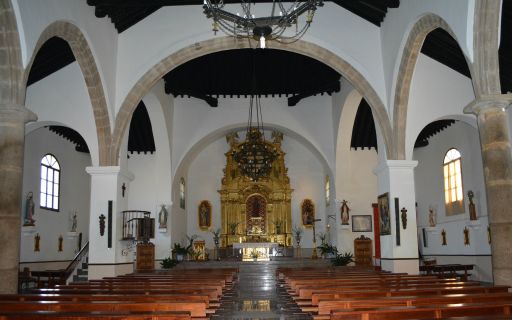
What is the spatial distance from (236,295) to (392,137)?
5672mm

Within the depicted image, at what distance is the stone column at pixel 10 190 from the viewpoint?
8227 mm

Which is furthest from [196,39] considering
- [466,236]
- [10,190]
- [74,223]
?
[466,236]

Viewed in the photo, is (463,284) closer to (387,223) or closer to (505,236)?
(505,236)

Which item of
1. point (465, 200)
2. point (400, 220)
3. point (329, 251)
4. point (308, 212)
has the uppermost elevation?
point (308, 212)

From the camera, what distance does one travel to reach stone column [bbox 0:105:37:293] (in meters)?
8.23

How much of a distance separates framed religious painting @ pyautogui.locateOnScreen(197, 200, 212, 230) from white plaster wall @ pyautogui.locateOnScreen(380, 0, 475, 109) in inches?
526

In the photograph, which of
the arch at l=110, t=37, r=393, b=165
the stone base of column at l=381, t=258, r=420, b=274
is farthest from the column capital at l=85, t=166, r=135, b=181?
the stone base of column at l=381, t=258, r=420, b=274

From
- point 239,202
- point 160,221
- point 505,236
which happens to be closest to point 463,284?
point 505,236

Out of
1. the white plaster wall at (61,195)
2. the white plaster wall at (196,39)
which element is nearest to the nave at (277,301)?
the white plaster wall at (196,39)

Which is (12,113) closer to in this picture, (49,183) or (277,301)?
(277,301)

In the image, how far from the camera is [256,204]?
25812 mm

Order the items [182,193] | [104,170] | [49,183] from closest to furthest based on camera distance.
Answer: [104,170], [49,183], [182,193]

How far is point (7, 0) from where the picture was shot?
8602 mm

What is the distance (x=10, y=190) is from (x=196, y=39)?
736 centimetres
